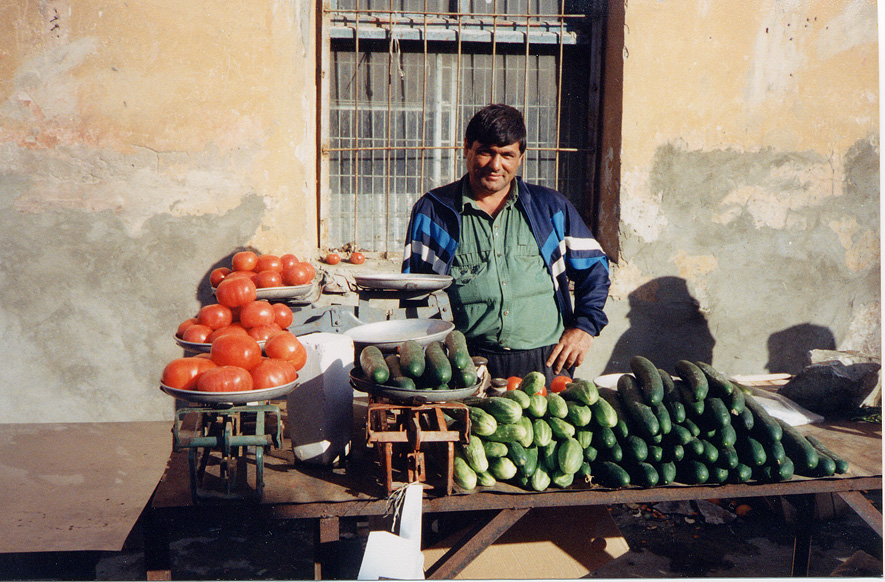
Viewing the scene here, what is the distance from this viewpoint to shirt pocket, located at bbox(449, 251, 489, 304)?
3348 mm

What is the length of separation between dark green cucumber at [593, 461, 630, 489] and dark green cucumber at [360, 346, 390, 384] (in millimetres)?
905

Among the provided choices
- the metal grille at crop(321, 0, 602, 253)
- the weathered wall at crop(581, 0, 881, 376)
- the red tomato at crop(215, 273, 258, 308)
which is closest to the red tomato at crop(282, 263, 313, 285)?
the red tomato at crop(215, 273, 258, 308)

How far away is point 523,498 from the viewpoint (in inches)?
89.4

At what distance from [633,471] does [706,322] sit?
3218mm

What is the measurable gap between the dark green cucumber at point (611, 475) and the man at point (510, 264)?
40.6 inches

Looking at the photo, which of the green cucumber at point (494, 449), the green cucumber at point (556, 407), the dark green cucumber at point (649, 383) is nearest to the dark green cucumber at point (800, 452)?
the dark green cucumber at point (649, 383)

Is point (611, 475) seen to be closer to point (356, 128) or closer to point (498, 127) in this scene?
point (498, 127)

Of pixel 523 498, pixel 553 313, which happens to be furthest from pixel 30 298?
pixel 523 498

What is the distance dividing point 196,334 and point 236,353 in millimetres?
548

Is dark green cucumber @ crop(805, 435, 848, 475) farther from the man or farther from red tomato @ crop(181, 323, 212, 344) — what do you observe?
red tomato @ crop(181, 323, 212, 344)

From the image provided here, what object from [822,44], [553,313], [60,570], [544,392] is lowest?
[60,570]

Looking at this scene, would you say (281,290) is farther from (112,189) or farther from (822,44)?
(822,44)

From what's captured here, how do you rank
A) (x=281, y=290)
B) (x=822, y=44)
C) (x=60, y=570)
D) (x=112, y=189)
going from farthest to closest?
(x=822, y=44)
(x=112, y=189)
(x=60, y=570)
(x=281, y=290)

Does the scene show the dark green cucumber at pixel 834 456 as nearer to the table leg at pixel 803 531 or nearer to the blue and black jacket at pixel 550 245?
the table leg at pixel 803 531
